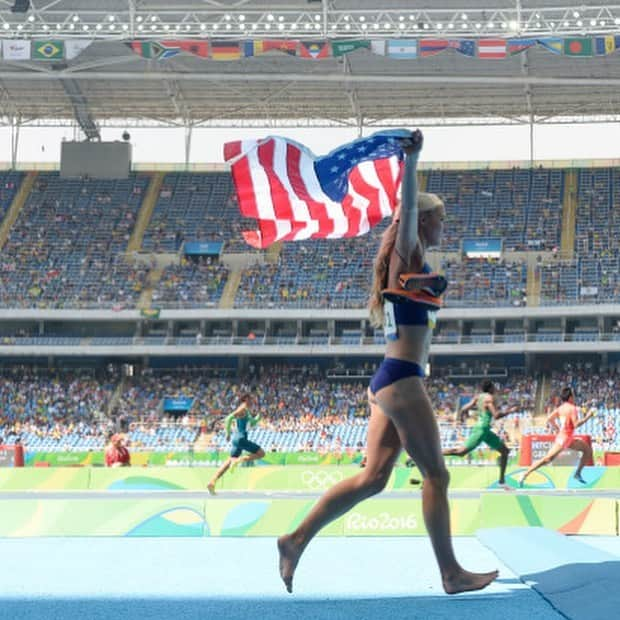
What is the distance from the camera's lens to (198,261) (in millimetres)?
57875

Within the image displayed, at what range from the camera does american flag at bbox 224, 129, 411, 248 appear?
7.71m

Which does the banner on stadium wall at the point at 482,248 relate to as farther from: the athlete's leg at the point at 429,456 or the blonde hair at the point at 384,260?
the athlete's leg at the point at 429,456

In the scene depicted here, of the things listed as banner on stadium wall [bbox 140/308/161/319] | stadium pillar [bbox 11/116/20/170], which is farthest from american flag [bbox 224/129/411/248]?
stadium pillar [bbox 11/116/20/170]

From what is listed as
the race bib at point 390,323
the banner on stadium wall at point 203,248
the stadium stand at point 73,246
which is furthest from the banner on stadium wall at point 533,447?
the banner on stadium wall at point 203,248

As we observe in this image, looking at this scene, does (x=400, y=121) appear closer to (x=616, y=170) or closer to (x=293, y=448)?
(x=616, y=170)

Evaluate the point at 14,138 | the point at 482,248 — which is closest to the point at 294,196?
the point at 482,248

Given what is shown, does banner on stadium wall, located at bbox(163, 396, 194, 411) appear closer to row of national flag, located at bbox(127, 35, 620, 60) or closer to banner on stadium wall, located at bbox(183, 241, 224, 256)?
banner on stadium wall, located at bbox(183, 241, 224, 256)

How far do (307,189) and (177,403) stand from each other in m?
45.4

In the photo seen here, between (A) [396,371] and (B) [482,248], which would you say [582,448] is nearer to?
(A) [396,371]

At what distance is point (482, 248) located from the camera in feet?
183

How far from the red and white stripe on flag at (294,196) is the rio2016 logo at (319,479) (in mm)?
15038

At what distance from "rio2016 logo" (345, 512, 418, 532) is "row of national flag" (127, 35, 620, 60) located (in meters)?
26.6

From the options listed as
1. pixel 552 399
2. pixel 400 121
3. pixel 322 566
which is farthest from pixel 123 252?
pixel 322 566

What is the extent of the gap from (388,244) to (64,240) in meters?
54.1
